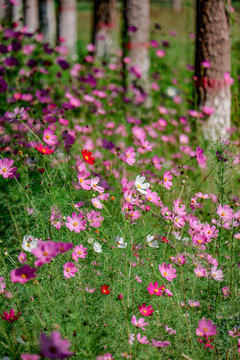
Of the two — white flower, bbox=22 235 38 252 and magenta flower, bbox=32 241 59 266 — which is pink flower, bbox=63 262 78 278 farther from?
magenta flower, bbox=32 241 59 266

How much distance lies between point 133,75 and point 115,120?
1131 mm

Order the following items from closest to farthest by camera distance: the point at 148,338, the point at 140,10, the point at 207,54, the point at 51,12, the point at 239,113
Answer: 1. the point at 148,338
2. the point at 207,54
3. the point at 239,113
4. the point at 140,10
5. the point at 51,12

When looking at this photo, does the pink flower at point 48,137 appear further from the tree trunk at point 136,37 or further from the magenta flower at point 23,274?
the tree trunk at point 136,37

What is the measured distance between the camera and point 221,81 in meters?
3.73

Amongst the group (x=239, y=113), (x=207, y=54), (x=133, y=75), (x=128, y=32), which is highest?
(x=128, y=32)

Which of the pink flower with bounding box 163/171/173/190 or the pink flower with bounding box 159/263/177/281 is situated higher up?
the pink flower with bounding box 163/171/173/190

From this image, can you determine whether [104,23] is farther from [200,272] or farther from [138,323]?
[138,323]

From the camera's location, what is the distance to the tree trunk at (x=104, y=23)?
6078 mm

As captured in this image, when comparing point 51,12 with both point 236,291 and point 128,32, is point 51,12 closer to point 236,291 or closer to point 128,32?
point 128,32

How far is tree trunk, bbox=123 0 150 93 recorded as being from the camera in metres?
5.04

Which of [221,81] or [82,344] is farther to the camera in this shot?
[221,81]

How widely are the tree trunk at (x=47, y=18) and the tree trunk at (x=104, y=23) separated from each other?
8.78 feet

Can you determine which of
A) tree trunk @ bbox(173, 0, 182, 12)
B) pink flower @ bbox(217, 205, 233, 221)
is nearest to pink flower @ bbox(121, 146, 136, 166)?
pink flower @ bbox(217, 205, 233, 221)

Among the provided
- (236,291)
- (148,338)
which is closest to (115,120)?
(236,291)
